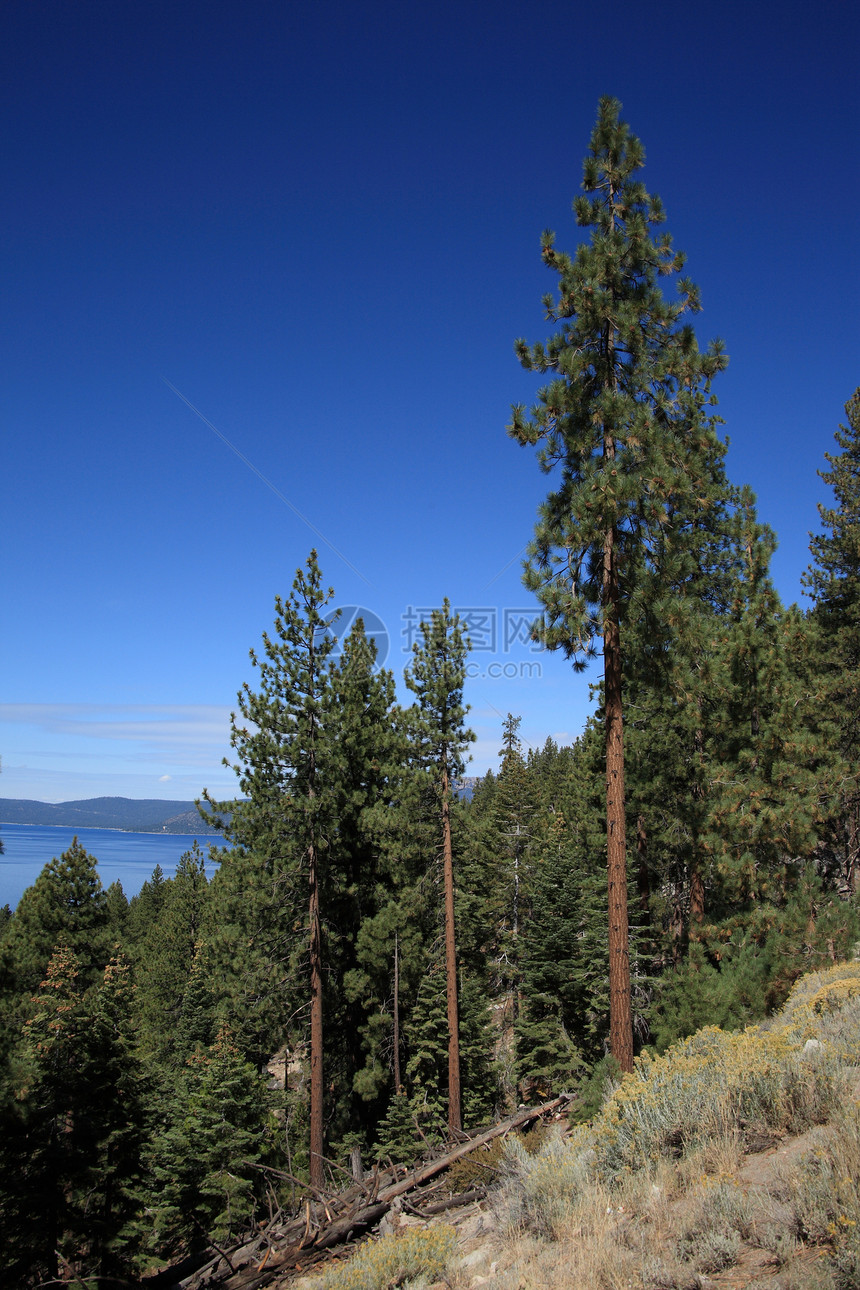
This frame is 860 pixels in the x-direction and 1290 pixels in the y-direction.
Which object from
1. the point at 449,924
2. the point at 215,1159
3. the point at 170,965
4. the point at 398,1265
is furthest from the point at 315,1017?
the point at 170,965

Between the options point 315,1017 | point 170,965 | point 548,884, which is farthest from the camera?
point 170,965

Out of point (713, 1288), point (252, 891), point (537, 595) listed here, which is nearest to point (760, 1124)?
point (713, 1288)

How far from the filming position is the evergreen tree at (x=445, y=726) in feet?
54.0

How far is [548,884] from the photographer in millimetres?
24672

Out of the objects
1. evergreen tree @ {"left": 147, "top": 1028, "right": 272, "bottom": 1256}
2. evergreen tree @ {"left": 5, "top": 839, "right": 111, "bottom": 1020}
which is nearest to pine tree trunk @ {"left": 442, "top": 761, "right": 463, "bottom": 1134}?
evergreen tree @ {"left": 147, "top": 1028, "right": 272, "bottom": 1256}

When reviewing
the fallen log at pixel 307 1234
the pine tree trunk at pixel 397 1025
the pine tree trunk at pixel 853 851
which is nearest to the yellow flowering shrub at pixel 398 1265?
the fallen log at pixel 307 1234

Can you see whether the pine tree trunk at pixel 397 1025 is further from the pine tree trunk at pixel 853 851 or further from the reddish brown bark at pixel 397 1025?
the pine tree trunk at pixel 853 851

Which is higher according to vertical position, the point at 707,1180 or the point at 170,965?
the point at 707,1180

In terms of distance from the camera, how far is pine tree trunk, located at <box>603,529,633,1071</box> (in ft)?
28.8

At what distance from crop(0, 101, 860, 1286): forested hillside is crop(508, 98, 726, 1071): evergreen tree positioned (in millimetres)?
42

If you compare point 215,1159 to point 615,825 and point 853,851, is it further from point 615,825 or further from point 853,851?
point 853,851

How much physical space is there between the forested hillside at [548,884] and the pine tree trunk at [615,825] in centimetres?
4

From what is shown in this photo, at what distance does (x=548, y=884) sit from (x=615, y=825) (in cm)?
1687

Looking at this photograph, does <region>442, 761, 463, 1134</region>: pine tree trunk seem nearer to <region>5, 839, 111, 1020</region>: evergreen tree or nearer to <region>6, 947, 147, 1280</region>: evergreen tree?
<region>6, 947, 147, 1280</region>: evergreen tree
